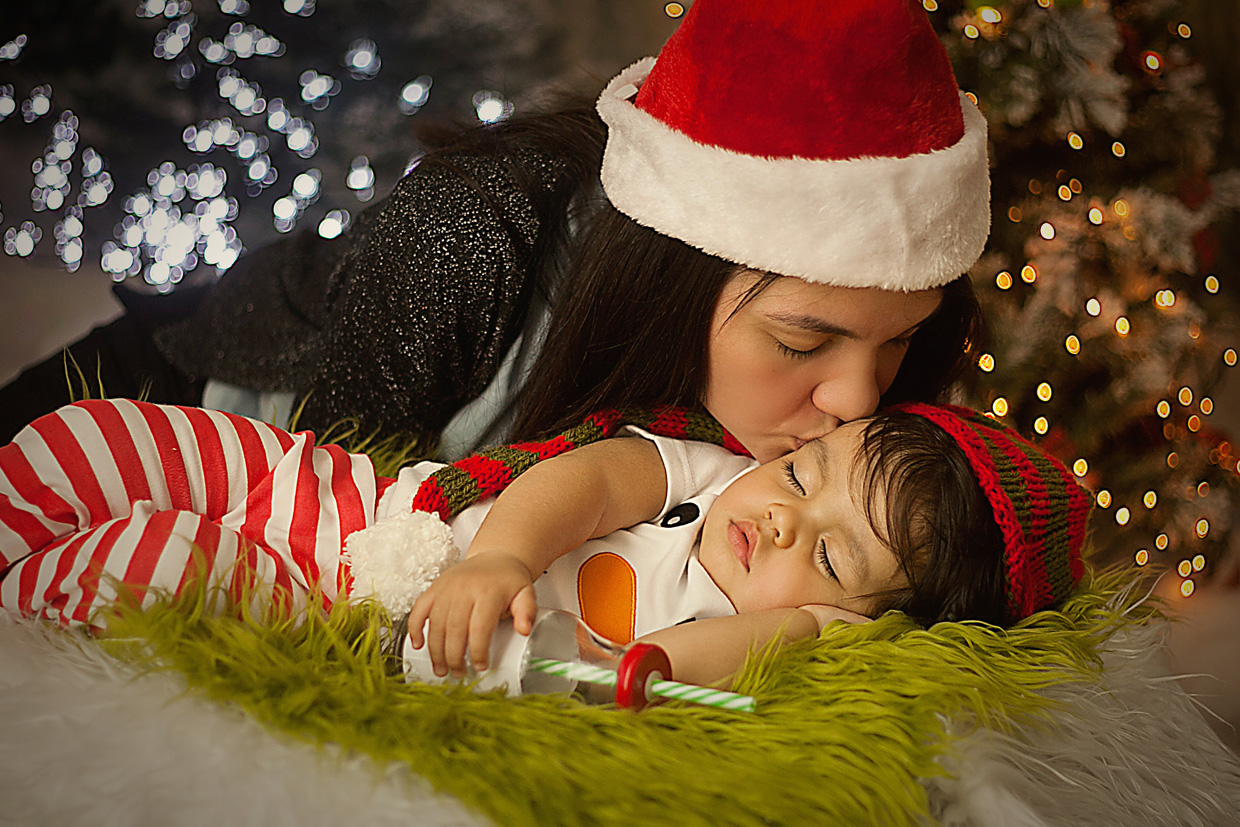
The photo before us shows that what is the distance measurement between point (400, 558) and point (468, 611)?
110mm

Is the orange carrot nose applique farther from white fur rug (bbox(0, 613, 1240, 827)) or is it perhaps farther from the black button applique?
white fur rug (bbox(0, 613, 1240, 827))

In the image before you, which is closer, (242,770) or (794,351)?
(242,770)

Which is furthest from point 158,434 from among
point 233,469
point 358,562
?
point 358,562

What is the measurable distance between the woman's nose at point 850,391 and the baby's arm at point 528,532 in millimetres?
196

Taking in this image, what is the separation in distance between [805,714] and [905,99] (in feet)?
1.88

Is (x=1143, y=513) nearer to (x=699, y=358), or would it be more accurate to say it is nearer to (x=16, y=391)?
(x=699, y=358)

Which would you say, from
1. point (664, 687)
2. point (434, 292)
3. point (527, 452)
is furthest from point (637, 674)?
point (434, 292)

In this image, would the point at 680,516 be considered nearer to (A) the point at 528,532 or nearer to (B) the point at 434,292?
(A) the point at 528,532

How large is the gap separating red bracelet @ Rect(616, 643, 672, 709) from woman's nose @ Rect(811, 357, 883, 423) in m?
0.37

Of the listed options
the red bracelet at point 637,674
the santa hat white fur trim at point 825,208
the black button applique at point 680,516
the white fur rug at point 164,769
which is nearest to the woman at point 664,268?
the santa hat white fur trim at point 825,208

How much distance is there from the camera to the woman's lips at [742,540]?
89 centimetres

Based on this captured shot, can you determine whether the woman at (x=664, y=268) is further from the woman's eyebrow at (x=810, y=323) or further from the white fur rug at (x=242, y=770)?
the white fur rug at (x=242, y=770)

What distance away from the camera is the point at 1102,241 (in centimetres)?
172

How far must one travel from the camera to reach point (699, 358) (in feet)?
3.21
